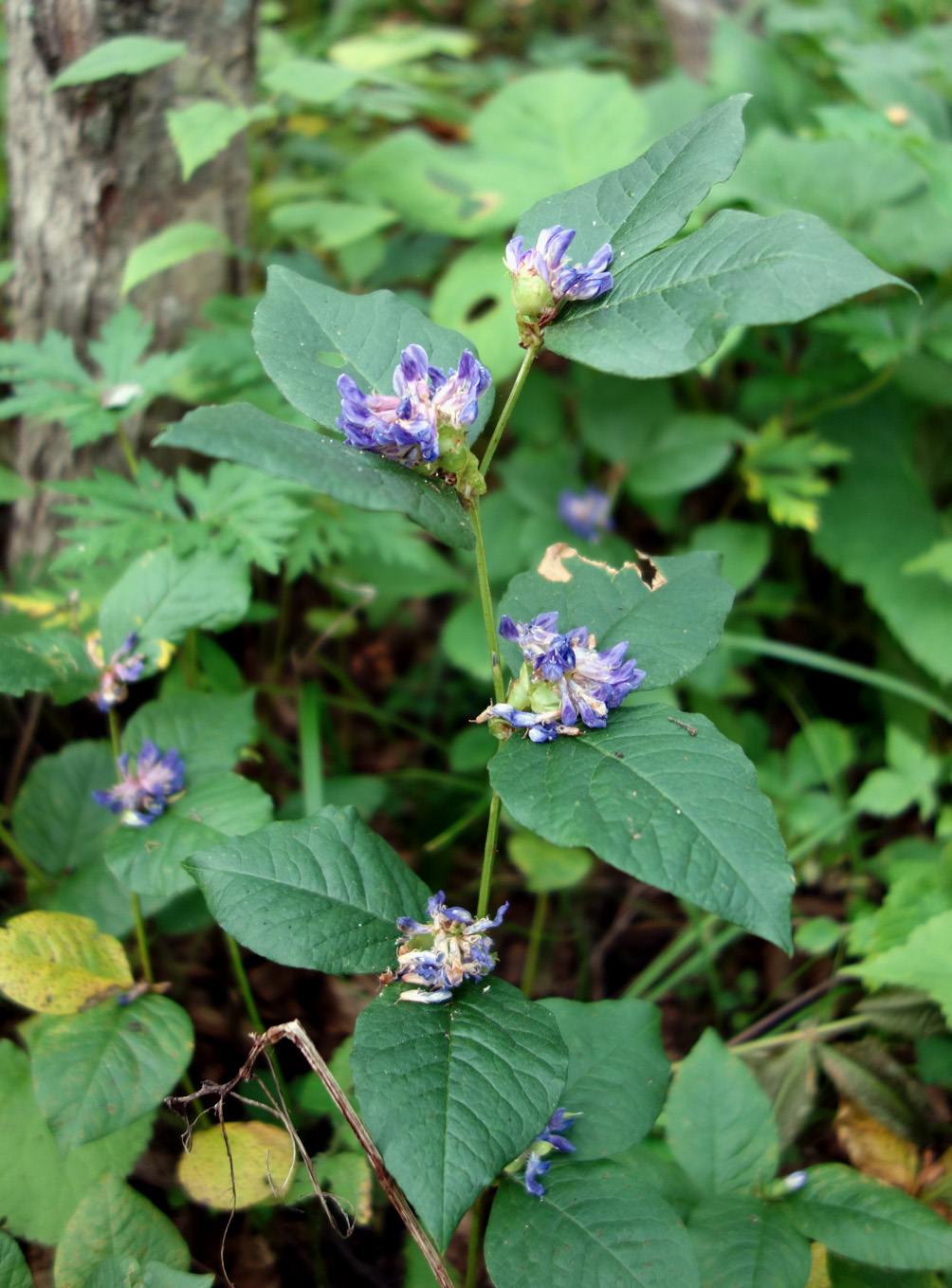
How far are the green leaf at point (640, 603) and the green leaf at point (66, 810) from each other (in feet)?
3.93

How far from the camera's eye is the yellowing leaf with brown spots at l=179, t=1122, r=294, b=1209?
60.1 inches

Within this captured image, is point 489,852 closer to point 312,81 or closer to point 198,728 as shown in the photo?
point 198,728

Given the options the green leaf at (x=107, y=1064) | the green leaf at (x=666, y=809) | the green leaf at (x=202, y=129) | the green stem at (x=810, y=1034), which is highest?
the green leaf at (x=202, y=129)

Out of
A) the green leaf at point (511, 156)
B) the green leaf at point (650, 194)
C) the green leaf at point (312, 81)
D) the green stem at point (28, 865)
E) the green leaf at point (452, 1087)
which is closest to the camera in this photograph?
the green leaf at point (452, 1087)

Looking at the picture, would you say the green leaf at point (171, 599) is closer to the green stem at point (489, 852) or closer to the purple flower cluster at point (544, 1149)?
the green stem at point (489, 852)

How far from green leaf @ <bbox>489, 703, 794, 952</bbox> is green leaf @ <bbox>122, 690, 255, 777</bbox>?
89 centimetres

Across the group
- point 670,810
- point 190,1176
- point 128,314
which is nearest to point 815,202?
point 128,314

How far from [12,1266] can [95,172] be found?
2.68 metres

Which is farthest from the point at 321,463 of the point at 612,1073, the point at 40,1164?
the point at 40,1164

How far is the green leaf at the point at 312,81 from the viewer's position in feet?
8.25

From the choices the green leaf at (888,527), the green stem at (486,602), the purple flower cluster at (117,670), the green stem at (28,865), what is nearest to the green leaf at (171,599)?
the purple flower cluster at (117,670)

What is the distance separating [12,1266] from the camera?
136 centimetres

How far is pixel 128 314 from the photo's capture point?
87.0 inches

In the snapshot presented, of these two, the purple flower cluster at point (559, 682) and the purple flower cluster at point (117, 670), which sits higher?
the purple flower cluster at point (559, 682)
